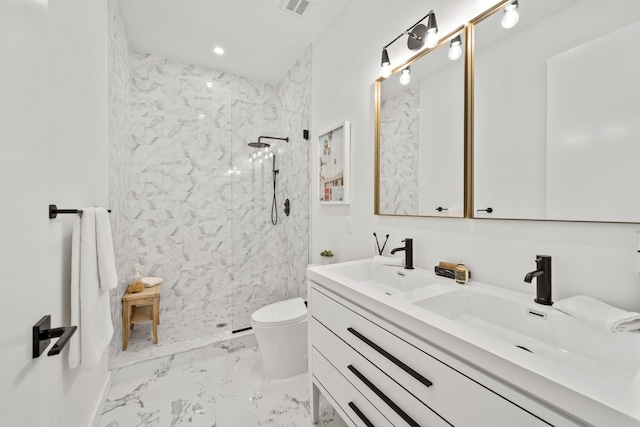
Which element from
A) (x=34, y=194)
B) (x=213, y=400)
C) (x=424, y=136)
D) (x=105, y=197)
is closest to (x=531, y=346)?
(x=424, y=136)

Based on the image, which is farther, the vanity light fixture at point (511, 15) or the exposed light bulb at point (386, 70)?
the exposed light bulb at point (386, 70)

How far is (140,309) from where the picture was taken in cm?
245

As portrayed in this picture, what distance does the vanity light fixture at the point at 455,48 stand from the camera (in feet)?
4.21

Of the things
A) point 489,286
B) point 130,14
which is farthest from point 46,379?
point 130,14

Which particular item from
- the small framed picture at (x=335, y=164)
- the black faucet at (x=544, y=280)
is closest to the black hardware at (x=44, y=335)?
the black faucet at (x=544, y=280)

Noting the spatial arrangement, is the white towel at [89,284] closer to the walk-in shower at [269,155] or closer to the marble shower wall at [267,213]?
the marble shower wall at [267,213]

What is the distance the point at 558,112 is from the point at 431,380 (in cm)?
105

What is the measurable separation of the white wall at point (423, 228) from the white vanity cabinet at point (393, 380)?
57 centimetres

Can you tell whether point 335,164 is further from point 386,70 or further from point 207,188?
point 207,188

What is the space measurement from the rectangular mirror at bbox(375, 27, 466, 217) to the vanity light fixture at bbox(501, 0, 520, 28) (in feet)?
0.66

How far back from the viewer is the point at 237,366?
2.11 meters

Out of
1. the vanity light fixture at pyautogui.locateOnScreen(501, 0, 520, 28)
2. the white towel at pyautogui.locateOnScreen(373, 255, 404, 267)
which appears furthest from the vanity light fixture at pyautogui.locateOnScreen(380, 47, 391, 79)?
the white towel at pyautogui.locateOnScreen(373, 255, 404, 267)

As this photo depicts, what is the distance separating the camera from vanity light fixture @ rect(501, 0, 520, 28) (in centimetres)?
106

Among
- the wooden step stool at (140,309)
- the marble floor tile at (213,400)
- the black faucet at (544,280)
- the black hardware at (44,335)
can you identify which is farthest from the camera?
the wooden step stool at (140,309)
